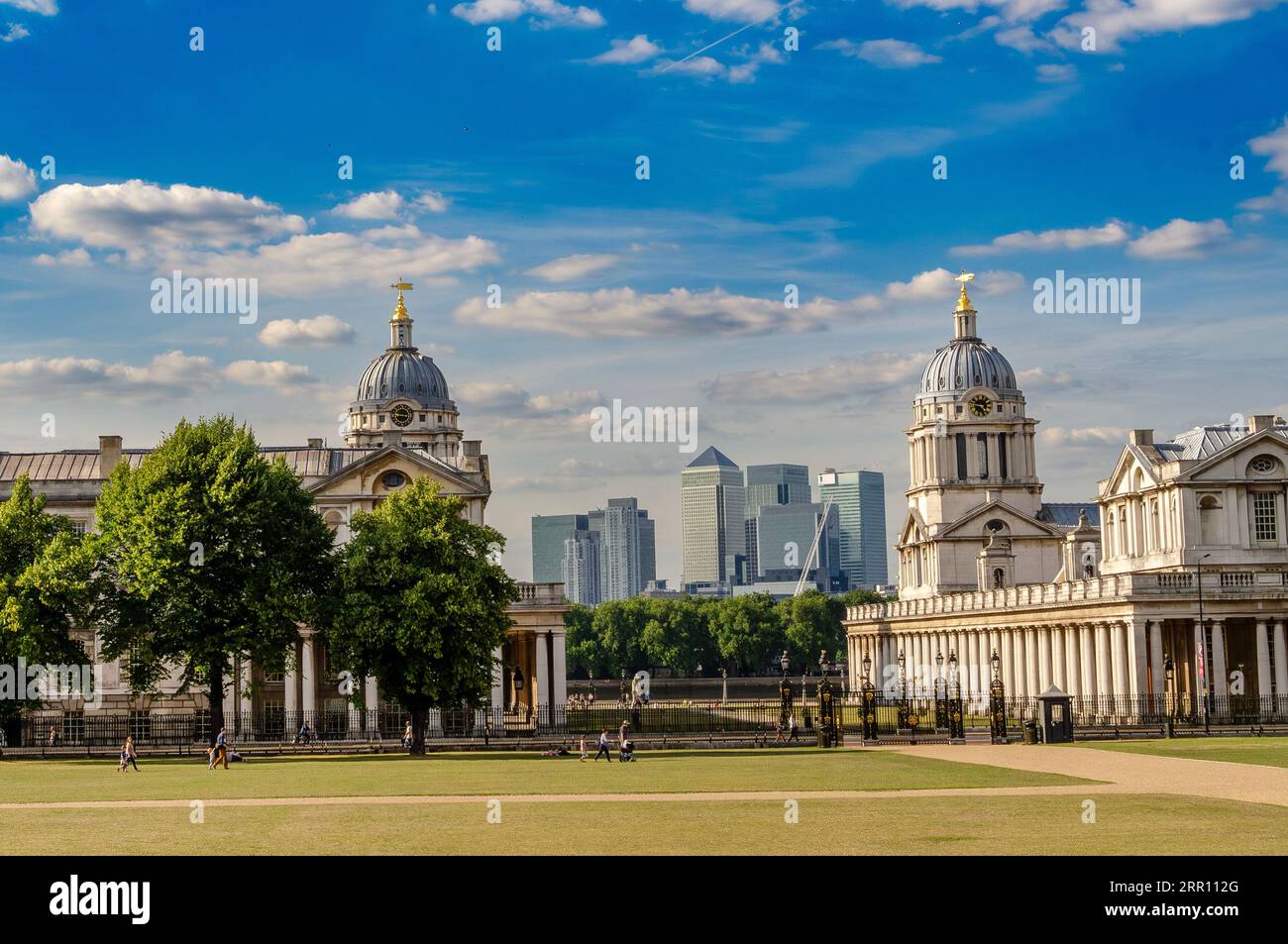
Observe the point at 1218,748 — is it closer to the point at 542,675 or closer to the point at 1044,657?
the point at 542,675

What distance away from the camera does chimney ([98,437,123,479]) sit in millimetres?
90125

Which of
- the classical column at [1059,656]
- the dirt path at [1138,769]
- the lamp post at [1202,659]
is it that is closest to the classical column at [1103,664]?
the lamp post at [1202,659]

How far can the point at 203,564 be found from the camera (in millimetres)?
69875

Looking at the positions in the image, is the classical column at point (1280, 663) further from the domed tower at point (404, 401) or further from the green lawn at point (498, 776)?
the domed tower at point (404, 401)

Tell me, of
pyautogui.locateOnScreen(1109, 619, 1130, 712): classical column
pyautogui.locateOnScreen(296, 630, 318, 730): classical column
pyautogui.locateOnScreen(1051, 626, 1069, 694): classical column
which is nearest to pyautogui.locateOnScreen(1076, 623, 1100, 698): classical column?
pyautogui.locateOnScreen(1109, 619, 1130, 712): classical column

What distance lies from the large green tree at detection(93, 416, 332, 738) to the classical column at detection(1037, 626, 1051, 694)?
5085 cm

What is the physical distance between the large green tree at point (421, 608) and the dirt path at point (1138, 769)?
1690 centimetres

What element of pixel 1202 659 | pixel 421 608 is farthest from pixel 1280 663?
pixel 421 608

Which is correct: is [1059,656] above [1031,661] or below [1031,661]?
above

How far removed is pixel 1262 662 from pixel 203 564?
5365 cm

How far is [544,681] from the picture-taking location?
91.4 m

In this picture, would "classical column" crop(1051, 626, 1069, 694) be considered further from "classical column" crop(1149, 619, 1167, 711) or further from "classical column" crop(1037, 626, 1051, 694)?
"classical column" crop(1149, 619, 1167, 711)

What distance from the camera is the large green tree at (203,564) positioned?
69438 mm
